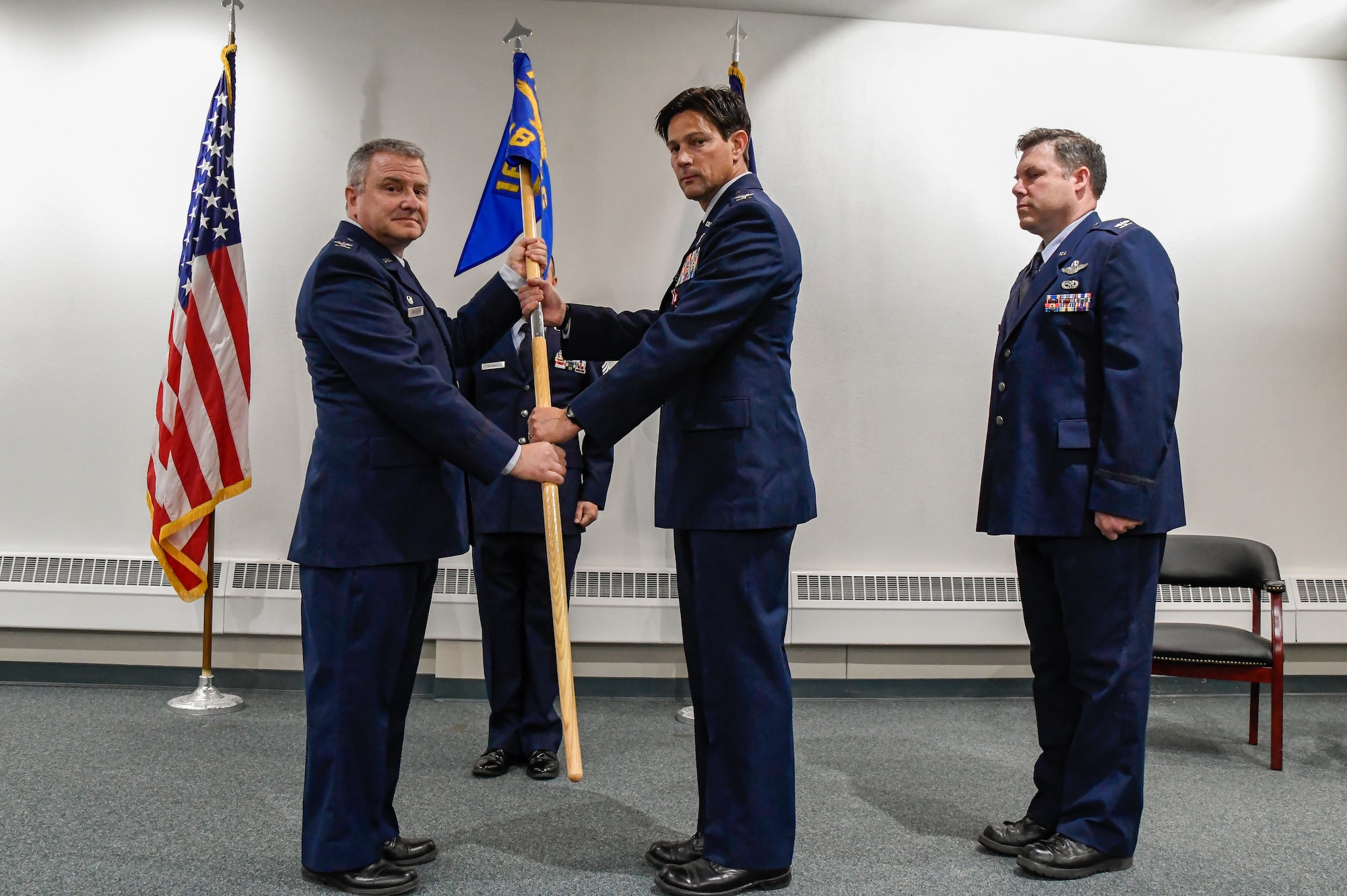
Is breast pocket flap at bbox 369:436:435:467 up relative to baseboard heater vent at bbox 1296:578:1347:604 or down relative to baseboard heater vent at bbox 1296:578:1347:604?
up

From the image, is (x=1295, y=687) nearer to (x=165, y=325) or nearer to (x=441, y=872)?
(x=441, y=872)

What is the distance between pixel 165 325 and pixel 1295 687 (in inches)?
196

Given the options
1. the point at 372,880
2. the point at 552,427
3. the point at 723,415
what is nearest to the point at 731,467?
the point at 723,415

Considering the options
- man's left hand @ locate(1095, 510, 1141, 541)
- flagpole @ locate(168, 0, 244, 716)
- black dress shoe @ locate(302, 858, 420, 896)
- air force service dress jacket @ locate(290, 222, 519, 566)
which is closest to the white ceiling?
flagpole @ locate(168, 0, 244, 716)

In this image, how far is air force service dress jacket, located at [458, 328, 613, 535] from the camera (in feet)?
9.54

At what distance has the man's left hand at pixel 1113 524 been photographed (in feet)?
6.55

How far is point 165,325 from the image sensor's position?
3840 millimetres

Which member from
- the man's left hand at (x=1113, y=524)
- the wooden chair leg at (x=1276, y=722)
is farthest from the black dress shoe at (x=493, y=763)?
the wooden chair leg at (x=1276, y=722)

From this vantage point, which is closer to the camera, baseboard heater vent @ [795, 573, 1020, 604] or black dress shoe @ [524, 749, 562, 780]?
black dress shoe @ [524, 749, 562, 780]

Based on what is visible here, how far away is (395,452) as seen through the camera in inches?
74.5

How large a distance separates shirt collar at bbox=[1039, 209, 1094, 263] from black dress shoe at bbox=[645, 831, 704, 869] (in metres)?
1.58

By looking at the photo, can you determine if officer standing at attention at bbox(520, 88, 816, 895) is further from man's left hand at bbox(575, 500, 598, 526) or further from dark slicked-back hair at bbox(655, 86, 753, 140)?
man's left hand at bbox(575, 500, 598, 526)

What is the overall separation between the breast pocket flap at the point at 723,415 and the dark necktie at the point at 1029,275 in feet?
2.79

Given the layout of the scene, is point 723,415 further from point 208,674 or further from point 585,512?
point 208,674
